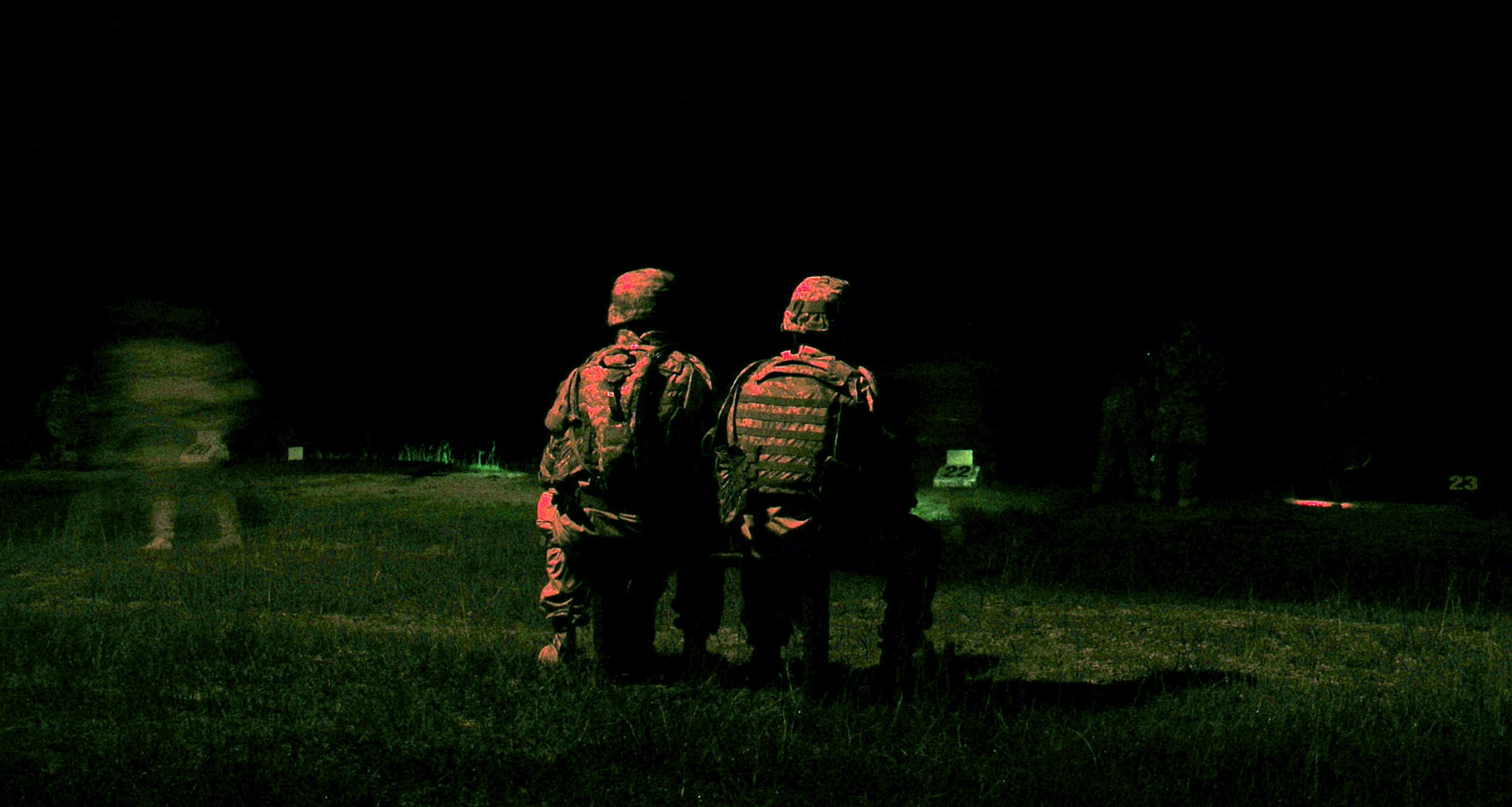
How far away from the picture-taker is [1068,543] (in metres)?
12.2

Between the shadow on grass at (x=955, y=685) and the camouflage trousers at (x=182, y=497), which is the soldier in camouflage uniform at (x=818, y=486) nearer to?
the shadow on grass at (x=955, y=685)

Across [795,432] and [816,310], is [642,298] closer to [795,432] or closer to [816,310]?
[816,310]

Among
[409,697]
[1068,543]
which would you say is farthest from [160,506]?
[1068,543]

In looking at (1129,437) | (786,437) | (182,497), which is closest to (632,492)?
(786,437)

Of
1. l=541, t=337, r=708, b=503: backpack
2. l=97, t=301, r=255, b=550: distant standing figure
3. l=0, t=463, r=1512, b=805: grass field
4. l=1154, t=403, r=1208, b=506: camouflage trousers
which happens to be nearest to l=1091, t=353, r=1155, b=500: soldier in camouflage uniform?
l=1154, t=403, r=1208, b=506: camouflage trousers

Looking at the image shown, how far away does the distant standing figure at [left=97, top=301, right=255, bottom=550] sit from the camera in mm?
11477

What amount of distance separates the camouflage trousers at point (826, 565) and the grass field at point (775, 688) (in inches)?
12.4

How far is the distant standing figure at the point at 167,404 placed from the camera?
11.5 m

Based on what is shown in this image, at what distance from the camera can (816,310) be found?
236 inches

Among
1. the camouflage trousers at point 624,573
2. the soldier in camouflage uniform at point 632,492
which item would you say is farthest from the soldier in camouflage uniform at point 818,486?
the camouflage trousers at point 624,573

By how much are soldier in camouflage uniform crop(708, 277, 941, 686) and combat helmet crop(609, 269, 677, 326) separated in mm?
738

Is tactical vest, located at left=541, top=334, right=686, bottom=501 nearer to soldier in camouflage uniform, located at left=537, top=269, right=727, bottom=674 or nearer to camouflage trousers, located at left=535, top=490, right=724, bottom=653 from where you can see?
soldier in camouflage uniform, located at left=537, top=269, right=727, bottom=674

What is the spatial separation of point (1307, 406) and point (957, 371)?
18.8 feet

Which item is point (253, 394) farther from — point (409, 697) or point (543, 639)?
point (409, 697)
